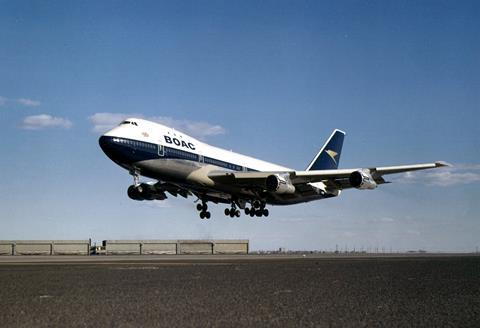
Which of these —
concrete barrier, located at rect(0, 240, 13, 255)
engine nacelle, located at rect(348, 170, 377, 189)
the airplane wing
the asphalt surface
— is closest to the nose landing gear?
the airplane wing

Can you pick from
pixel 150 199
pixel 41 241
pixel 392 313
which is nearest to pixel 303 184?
pixel 150 199

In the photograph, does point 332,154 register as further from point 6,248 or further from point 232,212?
point 6,248

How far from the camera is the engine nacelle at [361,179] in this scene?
45312 millimetres

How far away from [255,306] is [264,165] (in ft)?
151

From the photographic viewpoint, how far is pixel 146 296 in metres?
12.4

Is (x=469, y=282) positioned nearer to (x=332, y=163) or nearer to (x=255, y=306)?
(x=255, y=306)

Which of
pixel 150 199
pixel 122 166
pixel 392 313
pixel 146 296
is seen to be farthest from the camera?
pixel 150 199

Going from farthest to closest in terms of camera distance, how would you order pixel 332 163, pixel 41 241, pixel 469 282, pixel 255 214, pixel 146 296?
pixel 332 163 < pixel 41 241 < pixel 255 214 < pixel 469 282 < pixel 146 296

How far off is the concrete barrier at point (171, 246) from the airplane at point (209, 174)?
11.4 m

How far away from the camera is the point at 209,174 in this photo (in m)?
45.9

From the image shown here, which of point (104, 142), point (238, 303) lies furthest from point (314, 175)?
point (238, 303)

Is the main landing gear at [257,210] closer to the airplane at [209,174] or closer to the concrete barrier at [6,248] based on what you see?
the airplane at [209,174]

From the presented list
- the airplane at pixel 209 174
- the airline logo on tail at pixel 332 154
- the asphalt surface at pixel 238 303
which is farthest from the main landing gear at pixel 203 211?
the asphalt surface at pixel 238 303

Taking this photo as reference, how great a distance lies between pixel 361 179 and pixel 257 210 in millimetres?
13174
